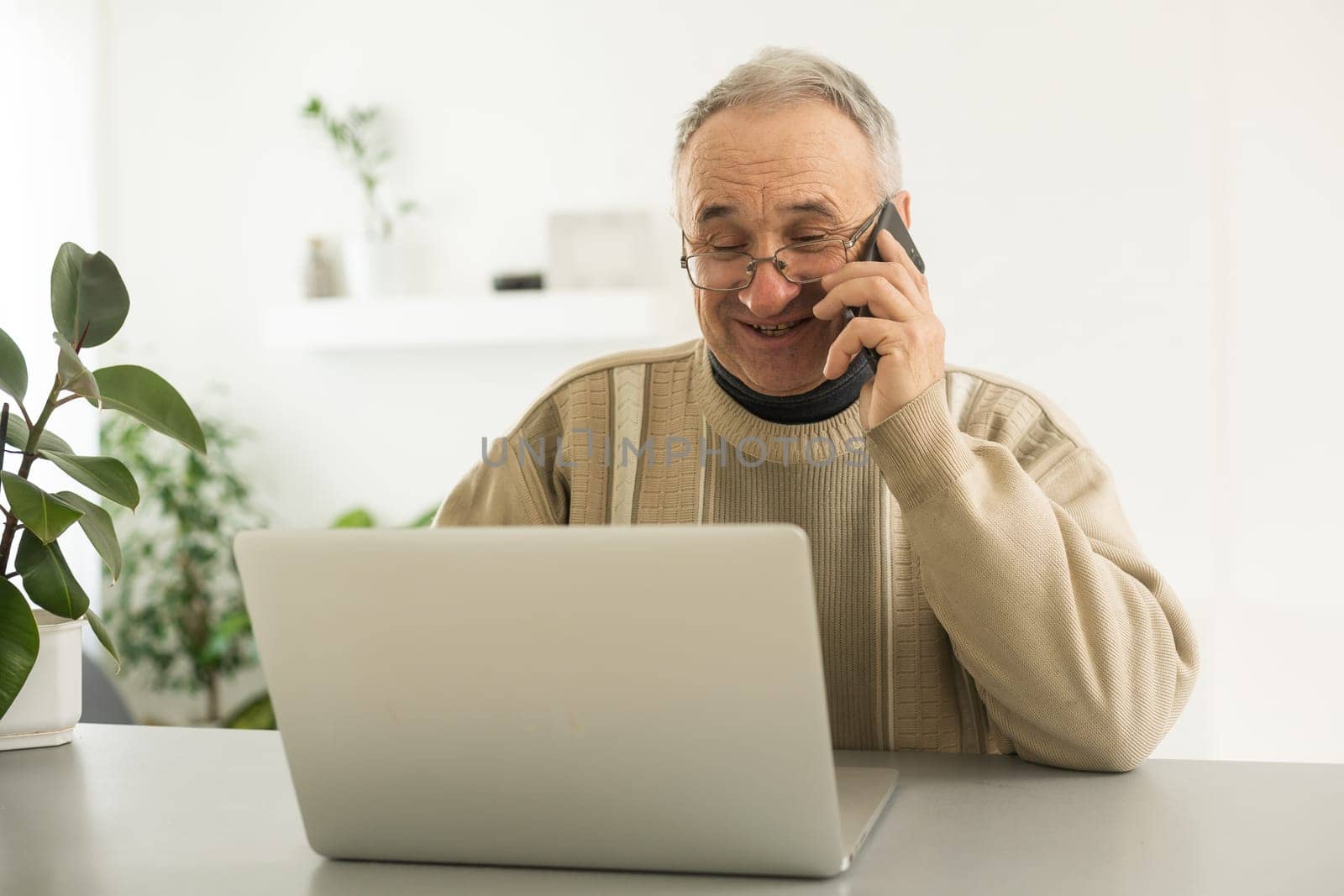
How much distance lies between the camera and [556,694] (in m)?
0.80

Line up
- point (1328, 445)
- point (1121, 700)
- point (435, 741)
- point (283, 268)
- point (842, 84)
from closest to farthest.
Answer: point (435, 741), point (1121, 700), point (842, 84), point (1328, 445), point (283, 268)

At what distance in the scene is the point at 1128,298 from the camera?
10.6 feet

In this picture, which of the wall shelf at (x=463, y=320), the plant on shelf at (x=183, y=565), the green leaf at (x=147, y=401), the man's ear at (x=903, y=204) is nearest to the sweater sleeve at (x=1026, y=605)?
the man's ear at (x=903, y=204)

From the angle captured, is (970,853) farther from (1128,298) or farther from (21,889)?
(1128,298)

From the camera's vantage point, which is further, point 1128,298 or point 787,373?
point 1128,298

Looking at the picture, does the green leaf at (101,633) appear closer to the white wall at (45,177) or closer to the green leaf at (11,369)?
the green leaf at (11,369)

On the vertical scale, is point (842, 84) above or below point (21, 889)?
above

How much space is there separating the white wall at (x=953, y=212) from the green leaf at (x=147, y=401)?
2.38 m

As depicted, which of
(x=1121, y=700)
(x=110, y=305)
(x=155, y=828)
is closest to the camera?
(x=155, y=828)

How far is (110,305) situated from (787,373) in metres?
0.72

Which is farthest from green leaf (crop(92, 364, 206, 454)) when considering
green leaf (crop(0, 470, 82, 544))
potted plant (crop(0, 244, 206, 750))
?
green leaf (crop(0, 470, 82, 544))

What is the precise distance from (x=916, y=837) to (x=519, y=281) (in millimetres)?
2892

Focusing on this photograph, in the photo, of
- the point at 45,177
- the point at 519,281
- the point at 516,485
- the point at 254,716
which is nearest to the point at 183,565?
the point at 254,716

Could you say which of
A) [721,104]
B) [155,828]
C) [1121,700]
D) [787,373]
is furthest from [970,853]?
[721,104]
